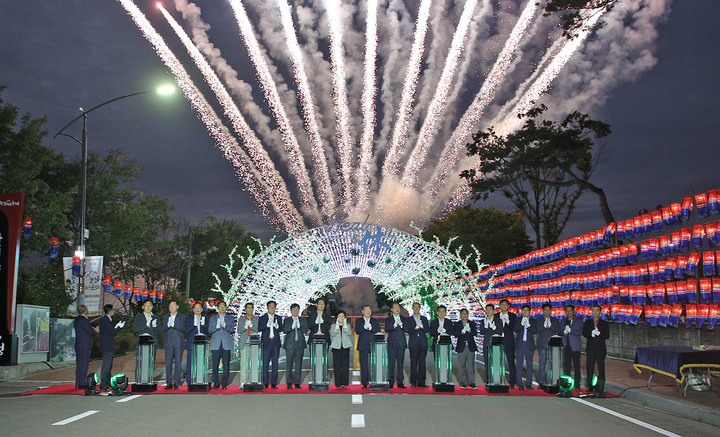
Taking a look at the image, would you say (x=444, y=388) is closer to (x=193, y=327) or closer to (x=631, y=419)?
(x=631, y=419)

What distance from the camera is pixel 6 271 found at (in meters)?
16.3

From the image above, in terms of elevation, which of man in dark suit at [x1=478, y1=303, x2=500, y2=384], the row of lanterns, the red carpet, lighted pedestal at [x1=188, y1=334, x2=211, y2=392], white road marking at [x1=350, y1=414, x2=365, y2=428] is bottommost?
the red carpet

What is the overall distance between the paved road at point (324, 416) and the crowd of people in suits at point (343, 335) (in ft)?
4.11

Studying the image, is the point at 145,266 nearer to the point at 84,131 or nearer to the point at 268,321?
the point at 84,131

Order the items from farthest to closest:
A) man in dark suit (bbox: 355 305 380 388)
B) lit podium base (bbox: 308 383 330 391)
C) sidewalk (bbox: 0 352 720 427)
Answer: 1. man in dark suit (bbox: 355 305 380 388)
2. lit podium base (bbox: 308 383 330 391)
3. sidewalk (bbox: 0 352 720 427)

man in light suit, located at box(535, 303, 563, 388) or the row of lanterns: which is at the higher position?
the row of lanterns

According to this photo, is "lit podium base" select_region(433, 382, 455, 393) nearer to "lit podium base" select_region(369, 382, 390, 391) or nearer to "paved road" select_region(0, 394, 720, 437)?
"paved road" select_region(0, 394, 720, 437)

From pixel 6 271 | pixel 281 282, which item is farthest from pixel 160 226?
pixel 6 271

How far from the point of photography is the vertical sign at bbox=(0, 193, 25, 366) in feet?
53.2

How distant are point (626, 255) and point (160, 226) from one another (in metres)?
28.0

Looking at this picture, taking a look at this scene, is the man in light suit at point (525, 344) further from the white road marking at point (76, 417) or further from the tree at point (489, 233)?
the tree at point (489, 233)

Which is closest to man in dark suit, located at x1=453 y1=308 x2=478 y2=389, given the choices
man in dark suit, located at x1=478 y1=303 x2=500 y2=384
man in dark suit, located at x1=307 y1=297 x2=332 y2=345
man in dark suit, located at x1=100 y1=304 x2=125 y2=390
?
man in dark suit, located at x1=478 y1=303 x2=500 y2=384

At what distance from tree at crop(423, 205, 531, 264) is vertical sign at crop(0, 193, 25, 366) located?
44080 millimetres

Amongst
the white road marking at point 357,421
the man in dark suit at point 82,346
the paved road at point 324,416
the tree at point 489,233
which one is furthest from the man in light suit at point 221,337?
the tree at point 489,233
